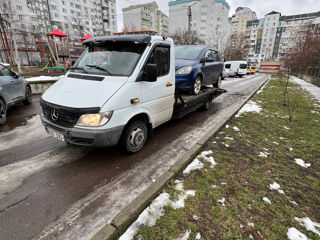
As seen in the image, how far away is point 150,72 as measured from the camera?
124 inches

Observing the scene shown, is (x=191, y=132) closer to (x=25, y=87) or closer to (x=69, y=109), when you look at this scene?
(x=69, y=109)

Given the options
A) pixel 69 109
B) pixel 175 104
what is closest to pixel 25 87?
pixel 69 109

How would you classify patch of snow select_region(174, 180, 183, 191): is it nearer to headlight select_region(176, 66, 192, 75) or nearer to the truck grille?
the truck grille

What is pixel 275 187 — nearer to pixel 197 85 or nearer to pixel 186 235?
pixel 186 235

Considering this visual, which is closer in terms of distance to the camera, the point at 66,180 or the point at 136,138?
the point at 66,180

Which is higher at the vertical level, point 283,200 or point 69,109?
point 69,109

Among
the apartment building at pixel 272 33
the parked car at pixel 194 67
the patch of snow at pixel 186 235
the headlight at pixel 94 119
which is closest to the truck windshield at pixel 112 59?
the headlight at pixel 94 119

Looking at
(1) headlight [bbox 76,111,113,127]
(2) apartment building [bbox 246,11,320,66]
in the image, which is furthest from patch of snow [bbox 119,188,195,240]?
(2) apartment building [bbox 246,11,320,66]

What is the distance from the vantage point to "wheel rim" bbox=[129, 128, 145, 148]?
3.43 metres

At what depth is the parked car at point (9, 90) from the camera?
16.8ft

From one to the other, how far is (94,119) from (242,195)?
2483 millimetres

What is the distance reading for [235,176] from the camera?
3.00 metres

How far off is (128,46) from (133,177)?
8.01 feet

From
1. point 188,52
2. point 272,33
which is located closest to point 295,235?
point 188,52
